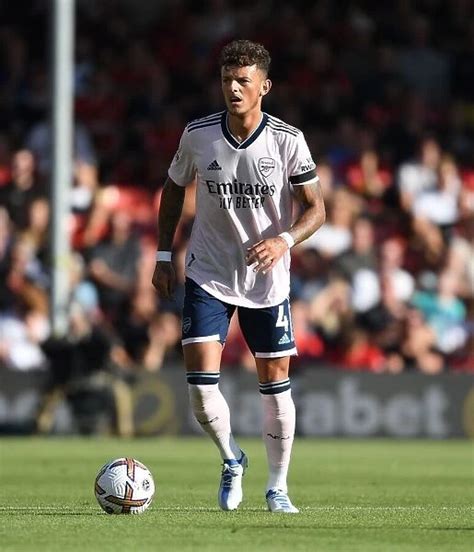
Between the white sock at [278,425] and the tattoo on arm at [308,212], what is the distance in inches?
34.1

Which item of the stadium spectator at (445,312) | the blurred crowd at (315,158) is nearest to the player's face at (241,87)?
the blurred crowd at (315,158)

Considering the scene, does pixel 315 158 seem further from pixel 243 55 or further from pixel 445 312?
pixel 243 55

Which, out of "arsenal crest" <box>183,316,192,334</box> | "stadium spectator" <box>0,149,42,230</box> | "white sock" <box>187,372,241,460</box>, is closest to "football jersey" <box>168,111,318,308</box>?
"arsenal crest" <box>183,316,192,334</box>

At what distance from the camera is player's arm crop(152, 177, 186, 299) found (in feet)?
28.9

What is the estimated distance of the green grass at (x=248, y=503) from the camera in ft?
23.1

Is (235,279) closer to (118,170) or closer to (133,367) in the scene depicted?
(133,367)

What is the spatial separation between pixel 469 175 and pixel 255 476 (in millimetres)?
10168

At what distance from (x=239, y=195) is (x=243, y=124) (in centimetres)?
39

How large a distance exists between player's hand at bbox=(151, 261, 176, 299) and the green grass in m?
1.23

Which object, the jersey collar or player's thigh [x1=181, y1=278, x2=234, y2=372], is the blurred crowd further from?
the jersey collar

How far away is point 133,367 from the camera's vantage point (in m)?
17.9

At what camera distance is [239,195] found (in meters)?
8.63

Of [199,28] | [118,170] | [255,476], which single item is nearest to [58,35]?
[118,170]

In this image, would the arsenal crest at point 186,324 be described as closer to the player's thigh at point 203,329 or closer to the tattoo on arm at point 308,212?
the player's thigh at point 203,329
